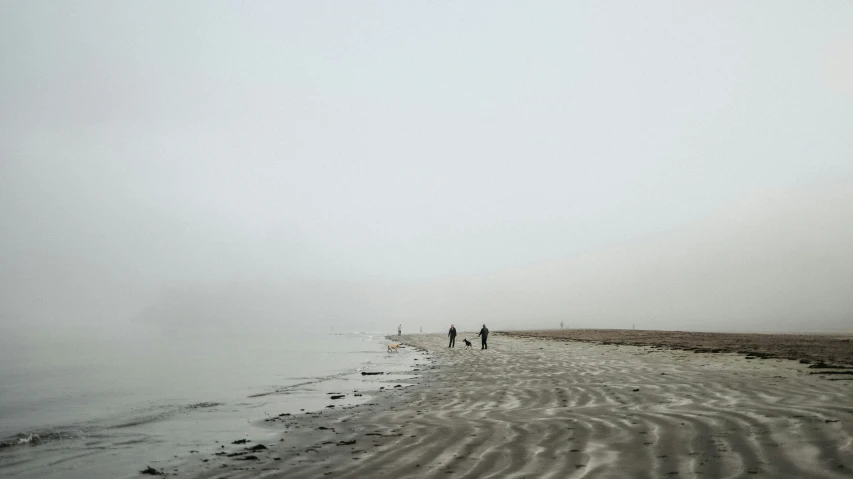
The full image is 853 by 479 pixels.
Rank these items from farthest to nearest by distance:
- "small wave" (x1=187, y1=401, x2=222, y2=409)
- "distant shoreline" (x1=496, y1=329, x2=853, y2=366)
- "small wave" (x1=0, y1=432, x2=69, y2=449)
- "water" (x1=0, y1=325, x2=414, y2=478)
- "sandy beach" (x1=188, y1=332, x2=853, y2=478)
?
"distant shoreline" (x1=496, y1=329, x2=853, y2=366)
"small wave" (x1=187, y1=401, x2=222, y2=409)
"small wave" (x1=0, y1=432, x2=69, y2=449)
"water" (x1=0, y1=325, x2=414, y2=478)
"sandy beach" (x1=188, y1=332, x2=853, y2=478)

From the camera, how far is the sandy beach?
5.82 meters

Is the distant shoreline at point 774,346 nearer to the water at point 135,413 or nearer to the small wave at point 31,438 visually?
the water at point 135,413

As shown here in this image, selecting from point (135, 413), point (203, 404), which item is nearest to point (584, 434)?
point (203, 404)

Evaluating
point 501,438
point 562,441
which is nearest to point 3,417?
point 501,438

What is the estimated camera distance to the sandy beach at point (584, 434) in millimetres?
5824

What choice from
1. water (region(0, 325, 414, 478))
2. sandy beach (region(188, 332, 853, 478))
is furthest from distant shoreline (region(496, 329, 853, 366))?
water (region(0, 325, 414, 478))

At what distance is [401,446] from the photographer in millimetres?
7754

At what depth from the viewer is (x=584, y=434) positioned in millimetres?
7609

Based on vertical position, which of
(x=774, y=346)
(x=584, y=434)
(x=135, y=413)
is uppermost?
(x=774, y=346)

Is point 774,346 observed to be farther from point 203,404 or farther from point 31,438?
point 31,438

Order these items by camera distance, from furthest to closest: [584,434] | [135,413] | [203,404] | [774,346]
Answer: [774,346] < [203,404] < [135,413] < [584,434]

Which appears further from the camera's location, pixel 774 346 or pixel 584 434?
pixel 774 346

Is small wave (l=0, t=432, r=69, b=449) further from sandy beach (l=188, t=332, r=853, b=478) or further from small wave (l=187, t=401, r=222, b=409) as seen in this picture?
sandy beach (l=188, t=332, r=853, b=478)

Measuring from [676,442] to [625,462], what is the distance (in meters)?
1.30
